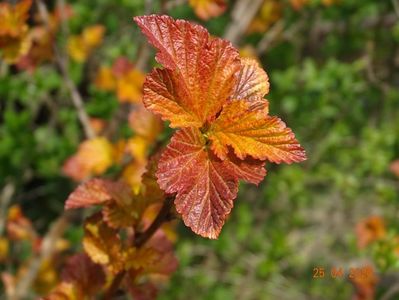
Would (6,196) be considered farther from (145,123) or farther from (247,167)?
(247,167)

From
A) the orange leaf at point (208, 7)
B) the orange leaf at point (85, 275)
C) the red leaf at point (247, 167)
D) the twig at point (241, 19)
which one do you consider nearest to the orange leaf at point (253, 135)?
the red leaf at point (247, 167)

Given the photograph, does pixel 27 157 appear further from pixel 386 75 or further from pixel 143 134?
pixel 386 75

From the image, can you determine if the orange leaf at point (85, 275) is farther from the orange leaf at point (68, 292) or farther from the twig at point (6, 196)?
the twig at point (6, 196)

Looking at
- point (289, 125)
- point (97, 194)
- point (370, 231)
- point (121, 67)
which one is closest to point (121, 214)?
point (97, 194)

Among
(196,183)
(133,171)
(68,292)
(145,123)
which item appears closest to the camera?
(196,183)

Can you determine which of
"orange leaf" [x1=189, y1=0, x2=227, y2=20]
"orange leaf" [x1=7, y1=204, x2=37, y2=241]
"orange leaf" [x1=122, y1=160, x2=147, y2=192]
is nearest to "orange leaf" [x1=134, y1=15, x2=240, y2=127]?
"orange leaf" [x1=189, y1=0, x2=227, y2=20]

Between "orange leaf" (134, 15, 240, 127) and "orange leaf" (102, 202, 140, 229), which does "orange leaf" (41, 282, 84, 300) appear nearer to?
"orange leaf" (102, 202, 140, 229)
